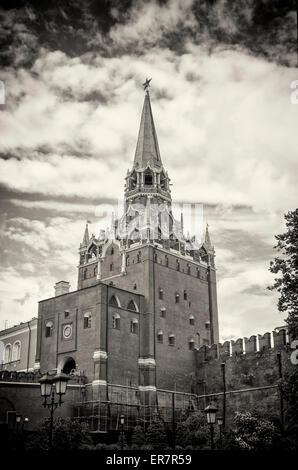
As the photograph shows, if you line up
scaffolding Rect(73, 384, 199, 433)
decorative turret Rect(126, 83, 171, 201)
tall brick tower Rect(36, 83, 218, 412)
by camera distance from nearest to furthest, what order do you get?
scaffolding Rect(73, 384, 199, 433)
tall brick tower Rect(36, 83, 218, 412)
decorative turret Rect(126, 83, 171, 201)

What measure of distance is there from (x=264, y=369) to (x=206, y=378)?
7414 millimetres

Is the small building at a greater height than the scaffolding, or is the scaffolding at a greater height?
the small building

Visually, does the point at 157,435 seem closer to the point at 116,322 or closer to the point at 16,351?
the point at 116,322

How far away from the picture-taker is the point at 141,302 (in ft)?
190

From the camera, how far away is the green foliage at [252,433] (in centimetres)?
4237

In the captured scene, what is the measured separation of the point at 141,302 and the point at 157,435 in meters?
13.2

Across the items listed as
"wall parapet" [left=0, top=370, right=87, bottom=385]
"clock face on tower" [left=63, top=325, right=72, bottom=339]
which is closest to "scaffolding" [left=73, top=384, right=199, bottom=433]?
"wall parapet" [left=0, top=370, right=87, bottom=385]

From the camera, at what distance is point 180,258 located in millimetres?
63312

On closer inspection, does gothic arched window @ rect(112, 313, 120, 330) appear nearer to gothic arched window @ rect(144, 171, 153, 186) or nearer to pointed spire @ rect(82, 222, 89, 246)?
pointed spire @ rect(82, 222, 89, 246)

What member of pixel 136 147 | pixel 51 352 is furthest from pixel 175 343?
pixel 136 147

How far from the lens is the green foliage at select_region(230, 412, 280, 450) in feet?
139

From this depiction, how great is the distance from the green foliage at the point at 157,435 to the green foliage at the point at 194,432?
1493 millimetres

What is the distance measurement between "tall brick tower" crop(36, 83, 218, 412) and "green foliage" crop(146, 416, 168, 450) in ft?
11.6

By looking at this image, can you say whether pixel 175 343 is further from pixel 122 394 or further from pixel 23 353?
pixel 23 353
